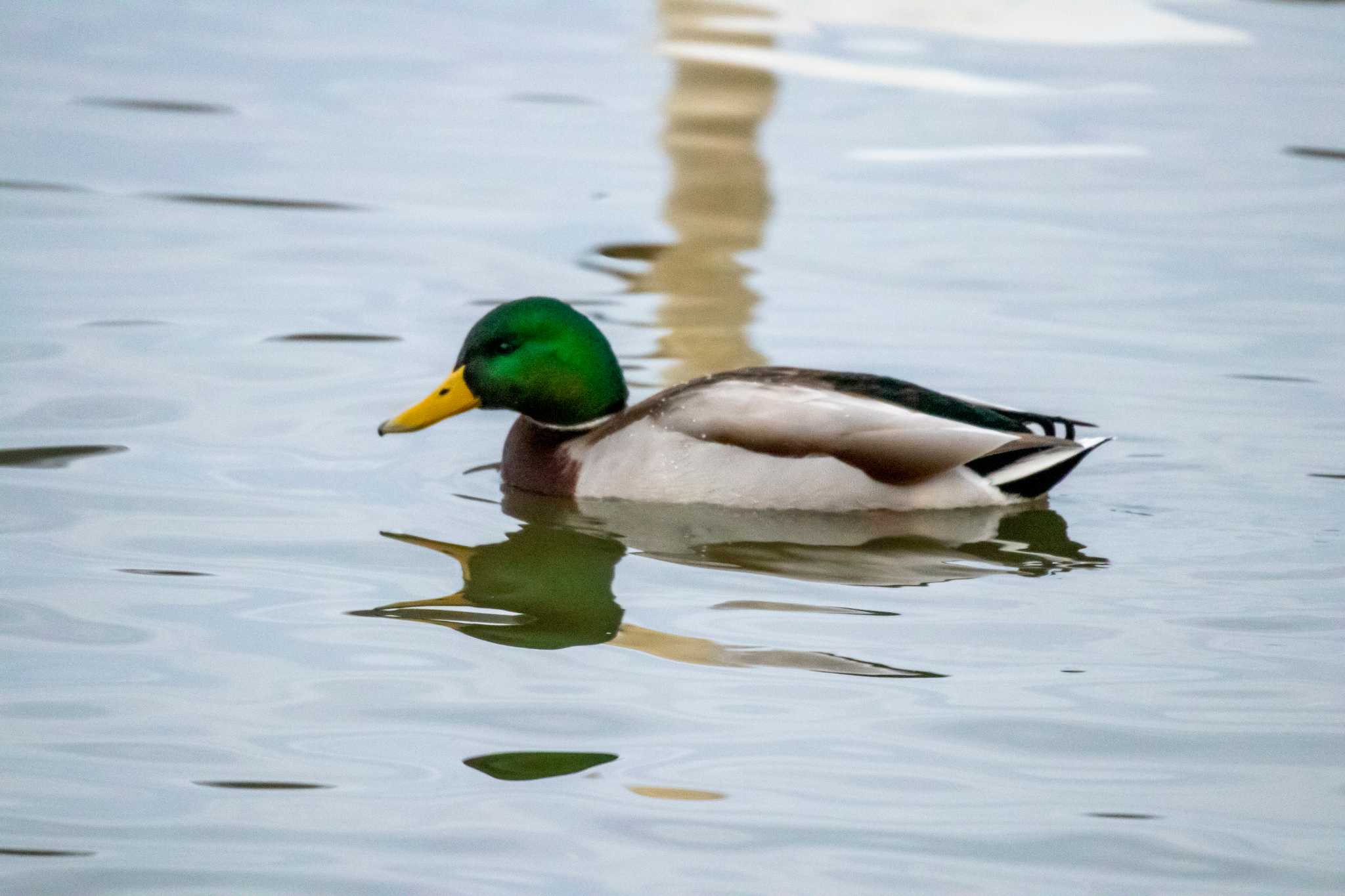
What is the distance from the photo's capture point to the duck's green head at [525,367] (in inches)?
281

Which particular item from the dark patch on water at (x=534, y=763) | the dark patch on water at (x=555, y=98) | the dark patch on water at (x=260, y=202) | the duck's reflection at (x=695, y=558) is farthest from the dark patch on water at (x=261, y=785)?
the dark patch on water at (x=555, y=98)

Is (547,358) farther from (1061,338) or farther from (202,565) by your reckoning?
(1061,338)

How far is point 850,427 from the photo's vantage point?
22.4 ft

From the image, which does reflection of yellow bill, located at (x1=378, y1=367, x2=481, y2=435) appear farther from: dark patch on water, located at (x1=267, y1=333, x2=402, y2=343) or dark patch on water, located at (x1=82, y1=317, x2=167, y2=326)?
dark patch on water, located at (x1=82, y1=317, x2=167, y2=326)

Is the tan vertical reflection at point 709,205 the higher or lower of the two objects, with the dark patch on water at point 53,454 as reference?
higher

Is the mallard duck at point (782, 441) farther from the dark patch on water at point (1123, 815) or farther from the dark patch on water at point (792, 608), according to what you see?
the dark patch on water at point (1123, 815)

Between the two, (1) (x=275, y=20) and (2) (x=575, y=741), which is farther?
(1) (x=275, y=20)

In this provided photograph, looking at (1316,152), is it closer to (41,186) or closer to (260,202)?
(260,202)

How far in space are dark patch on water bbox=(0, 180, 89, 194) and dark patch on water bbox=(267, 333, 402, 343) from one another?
263 centimetres

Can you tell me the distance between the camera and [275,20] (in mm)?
15500

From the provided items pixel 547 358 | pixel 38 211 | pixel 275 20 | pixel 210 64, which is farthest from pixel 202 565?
pixel 275 20

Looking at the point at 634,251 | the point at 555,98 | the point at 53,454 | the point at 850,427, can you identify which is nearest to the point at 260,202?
the point at 634,251

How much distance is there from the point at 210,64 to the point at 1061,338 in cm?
701

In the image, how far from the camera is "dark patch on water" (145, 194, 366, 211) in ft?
35.8
